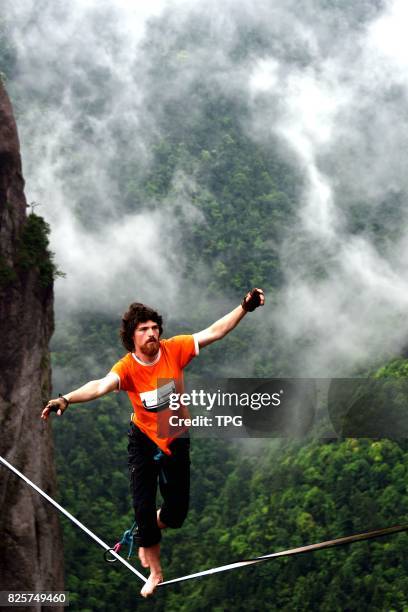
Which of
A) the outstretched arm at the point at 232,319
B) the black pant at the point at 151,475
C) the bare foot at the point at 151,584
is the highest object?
the outstretched arm at the point at 232,319

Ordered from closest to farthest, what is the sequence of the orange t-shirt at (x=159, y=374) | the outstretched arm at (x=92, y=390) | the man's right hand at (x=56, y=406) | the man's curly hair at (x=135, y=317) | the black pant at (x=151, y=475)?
the man's right hand at (x=56, y=406) → the outstretched arm at (x=92, y=390) → the man's curly hair at (x=135, y=317) → the orange t-shirt at (x=159, y=374) → the black pant at (x=151, y=475)

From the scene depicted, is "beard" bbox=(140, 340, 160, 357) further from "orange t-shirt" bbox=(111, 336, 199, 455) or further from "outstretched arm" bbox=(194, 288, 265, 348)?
"outstretched arm" bbox=(194, 288, 265, 348)

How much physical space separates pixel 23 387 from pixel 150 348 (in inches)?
662

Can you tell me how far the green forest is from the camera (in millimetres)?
46438

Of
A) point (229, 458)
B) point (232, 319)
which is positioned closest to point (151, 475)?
point (232, 319)

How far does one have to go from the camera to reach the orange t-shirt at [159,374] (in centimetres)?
806

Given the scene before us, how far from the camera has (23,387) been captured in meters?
24.2

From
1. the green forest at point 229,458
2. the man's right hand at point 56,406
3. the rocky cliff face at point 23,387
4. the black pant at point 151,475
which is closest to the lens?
the man's right hand at point 56,406

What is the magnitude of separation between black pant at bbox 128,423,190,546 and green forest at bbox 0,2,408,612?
1794cm

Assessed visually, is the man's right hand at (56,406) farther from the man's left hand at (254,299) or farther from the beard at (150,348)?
the man's left hand at (254,299)

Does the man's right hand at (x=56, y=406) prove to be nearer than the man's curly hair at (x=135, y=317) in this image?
Yes

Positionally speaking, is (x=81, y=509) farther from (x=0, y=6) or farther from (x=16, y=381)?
(x=0, y=6)

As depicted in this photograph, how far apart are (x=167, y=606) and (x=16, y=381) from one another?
25666mm

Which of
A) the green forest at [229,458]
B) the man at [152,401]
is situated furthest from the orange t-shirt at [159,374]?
the green forest at [229,458]
